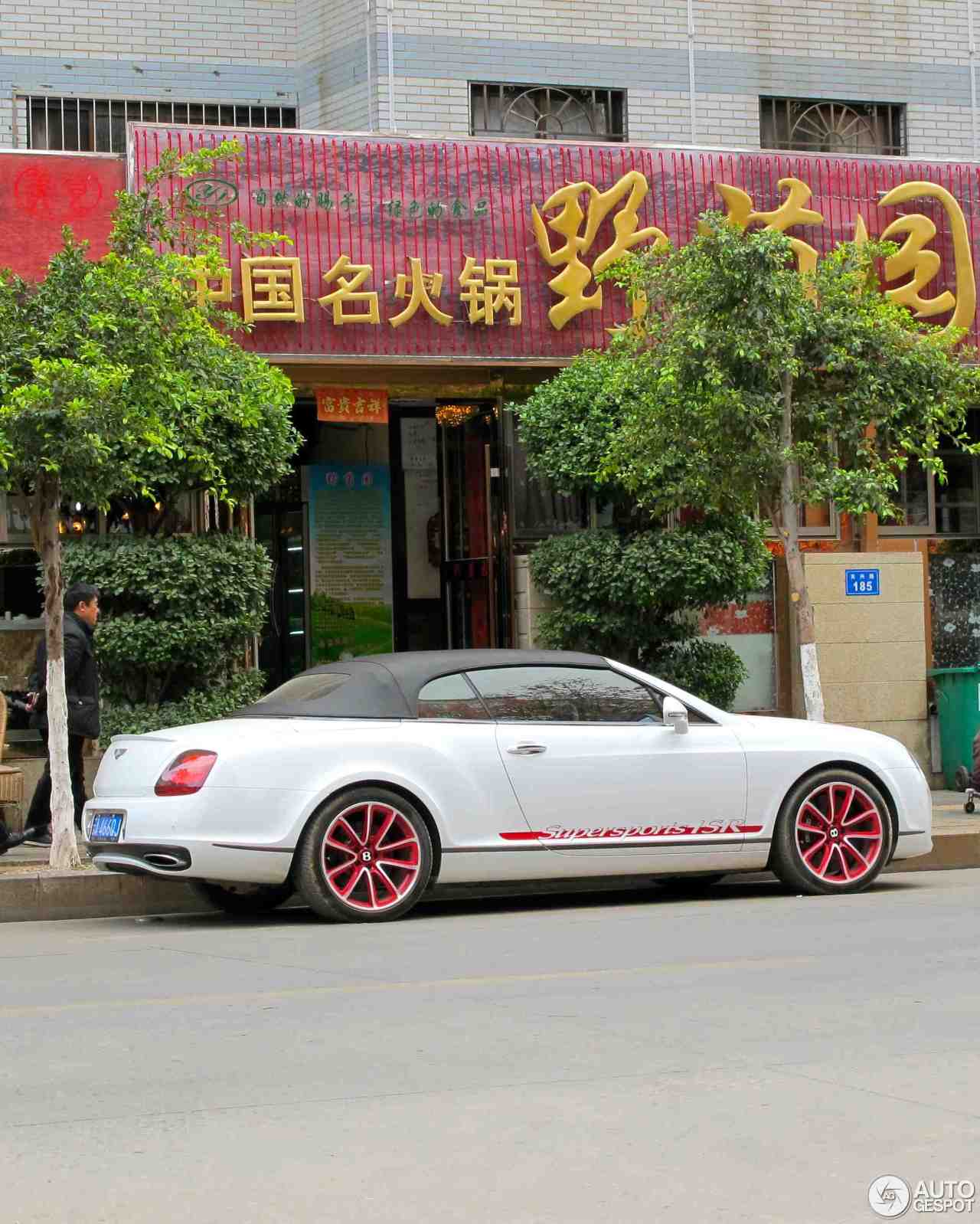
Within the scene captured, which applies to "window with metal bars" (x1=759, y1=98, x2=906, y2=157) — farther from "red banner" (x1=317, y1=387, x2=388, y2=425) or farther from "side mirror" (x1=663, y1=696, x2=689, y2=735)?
"side mirror" (x1=663, y1=696, x2=689, y2=735)

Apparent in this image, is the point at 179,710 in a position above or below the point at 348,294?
below

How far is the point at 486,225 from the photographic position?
16.2 metres

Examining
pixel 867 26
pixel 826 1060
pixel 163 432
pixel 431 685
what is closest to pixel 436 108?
pixel 867 26

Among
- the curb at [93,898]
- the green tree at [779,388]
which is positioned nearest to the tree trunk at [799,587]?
the green tree at [779,388]

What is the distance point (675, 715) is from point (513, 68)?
31.4ft

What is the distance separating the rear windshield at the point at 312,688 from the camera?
10555 millimetres

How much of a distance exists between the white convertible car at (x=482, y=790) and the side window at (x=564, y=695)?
0.04 ft

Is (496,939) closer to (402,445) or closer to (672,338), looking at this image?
(672,338)

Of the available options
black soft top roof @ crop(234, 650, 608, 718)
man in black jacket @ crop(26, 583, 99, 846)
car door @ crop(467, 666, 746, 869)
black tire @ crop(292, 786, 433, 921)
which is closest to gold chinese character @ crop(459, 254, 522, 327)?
man in black jacket @ crop(26, 583, 99, 846)

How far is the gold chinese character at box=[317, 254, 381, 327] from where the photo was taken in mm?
15734

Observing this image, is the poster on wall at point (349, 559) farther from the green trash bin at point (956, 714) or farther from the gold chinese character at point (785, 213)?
the green trash bin at point (956, 714)

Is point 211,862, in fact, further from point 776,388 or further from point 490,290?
point 490,290

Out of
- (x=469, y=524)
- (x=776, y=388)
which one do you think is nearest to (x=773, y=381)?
(x=776, y=388)

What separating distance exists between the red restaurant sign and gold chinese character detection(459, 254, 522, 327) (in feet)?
0.05
